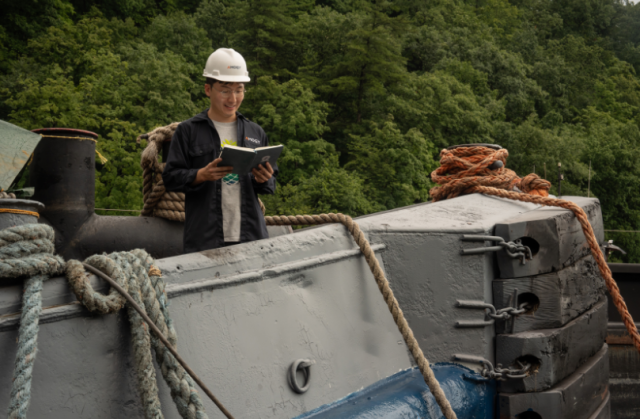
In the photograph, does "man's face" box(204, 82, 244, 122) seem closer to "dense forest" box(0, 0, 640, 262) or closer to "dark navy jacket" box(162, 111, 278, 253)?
"dark navy jacket" box(162, 111, 278, 253)

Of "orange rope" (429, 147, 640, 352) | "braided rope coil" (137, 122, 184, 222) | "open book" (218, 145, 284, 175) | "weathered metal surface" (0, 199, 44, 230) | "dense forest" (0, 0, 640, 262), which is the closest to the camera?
"weathered metal surface" (0, 199, 44, 230)

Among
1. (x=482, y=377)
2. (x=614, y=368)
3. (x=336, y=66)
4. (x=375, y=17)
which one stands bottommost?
(x=614, y=368)

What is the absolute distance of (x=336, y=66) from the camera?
27.8 metres

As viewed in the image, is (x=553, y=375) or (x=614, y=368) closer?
(x=553, y=375)

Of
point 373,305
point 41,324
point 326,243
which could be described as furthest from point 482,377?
point 41,324

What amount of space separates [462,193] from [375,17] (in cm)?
2761

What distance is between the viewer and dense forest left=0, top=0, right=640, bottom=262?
20266 millimetres

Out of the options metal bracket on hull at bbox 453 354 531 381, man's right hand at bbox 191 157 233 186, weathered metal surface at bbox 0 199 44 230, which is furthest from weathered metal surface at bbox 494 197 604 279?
weathered metal surface at bbox 0 199 44 230

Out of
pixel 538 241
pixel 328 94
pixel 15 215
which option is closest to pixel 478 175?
pixel 538 241

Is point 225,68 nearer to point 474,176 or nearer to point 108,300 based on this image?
point 108,300

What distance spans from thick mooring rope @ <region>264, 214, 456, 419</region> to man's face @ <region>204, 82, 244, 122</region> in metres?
0.55

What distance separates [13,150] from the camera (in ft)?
8.83

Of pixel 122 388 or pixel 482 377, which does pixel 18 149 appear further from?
pixel 482 377

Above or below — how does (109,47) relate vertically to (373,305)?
above
